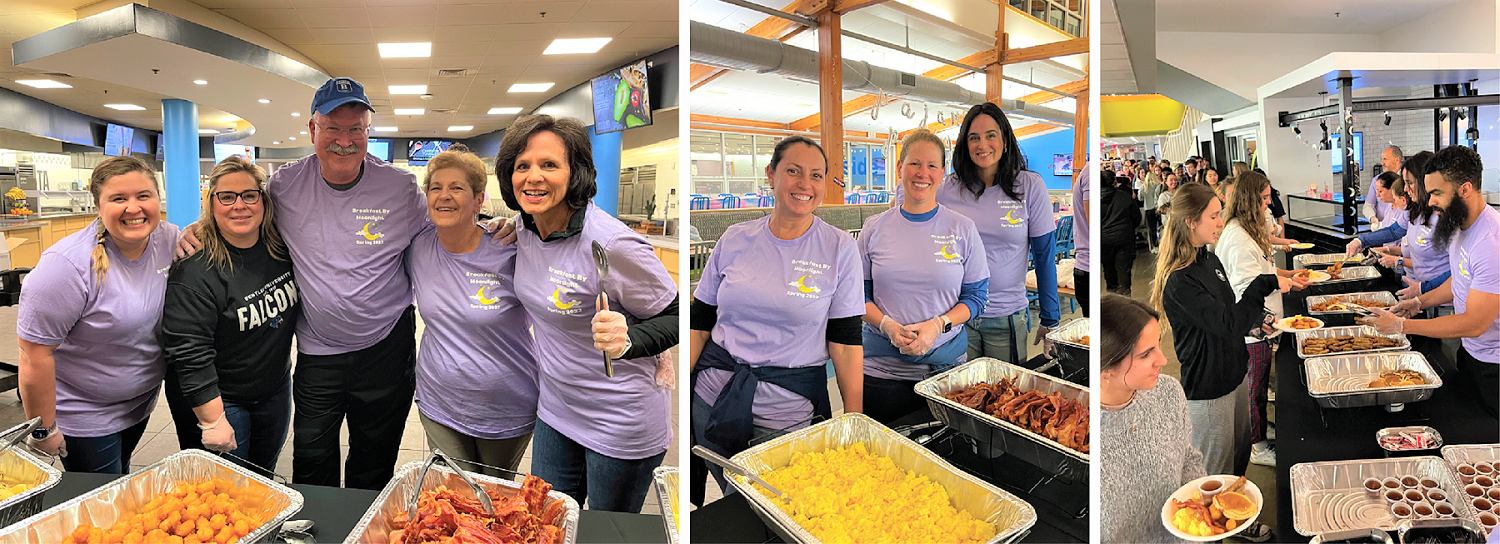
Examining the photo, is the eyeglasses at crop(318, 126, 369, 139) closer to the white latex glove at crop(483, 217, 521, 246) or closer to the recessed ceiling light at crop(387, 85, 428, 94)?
the recessed ceiling light at crop(387, 85, 428, 94)

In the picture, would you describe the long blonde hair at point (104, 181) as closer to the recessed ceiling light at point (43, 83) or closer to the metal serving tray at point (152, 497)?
the recessed ceiling light at point (43, 83)

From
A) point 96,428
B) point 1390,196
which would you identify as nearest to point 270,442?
point 96,428

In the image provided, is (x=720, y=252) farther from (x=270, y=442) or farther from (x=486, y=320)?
(x=270, y=442)

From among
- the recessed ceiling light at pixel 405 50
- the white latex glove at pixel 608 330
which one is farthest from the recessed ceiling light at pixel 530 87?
the white latex glove at pixel 608 330

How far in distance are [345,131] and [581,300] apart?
0.73m

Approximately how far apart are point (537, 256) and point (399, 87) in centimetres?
57

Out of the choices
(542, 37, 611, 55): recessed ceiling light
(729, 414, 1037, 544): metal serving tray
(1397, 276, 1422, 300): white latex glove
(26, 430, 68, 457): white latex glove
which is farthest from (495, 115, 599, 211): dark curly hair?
(1397, 276, 1422, 300): white latex glove

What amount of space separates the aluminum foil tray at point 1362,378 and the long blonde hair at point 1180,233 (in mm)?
453

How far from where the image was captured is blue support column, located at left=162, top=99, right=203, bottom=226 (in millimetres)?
1687

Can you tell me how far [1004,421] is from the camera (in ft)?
4.19

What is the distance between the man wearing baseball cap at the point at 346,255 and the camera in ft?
5.74

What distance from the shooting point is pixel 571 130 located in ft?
5.80

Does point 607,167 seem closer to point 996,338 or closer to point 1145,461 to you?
point 996,338

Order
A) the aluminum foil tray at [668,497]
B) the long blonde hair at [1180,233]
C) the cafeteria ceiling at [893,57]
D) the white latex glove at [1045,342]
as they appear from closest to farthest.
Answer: the cafeteria ceiling at [893,57] < the white latex glove at [1045,342] < the long blonde hair at [1180,233] < the aluminum foil tray at [668,497]
